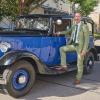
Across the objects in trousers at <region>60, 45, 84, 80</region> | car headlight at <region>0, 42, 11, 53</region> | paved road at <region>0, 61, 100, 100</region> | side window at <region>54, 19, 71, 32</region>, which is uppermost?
side window at <region>54, 19, 71, 32</region>

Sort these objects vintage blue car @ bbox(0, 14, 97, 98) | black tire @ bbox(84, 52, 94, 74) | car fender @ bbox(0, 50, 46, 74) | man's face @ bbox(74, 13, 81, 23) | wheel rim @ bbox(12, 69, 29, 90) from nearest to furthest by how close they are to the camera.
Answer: car fender @ bbox(0, 50, 46, 74), vintage blue car @ bbox(0, 14, 97, 98), wheel rim @ bbox(12, 69, 29, 90), man's face @ bbox(74, 13, 81, 23), black tire @ bbox(84, 52, 94, 74)

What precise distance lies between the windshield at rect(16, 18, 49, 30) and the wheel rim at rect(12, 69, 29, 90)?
64.1 inches

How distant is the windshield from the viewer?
328 inches

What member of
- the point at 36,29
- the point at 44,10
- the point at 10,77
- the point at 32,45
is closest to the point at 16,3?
the point at 36,29

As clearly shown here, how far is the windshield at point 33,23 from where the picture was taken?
27.4ft

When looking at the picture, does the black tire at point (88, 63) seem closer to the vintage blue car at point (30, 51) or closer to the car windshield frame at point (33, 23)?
the vintage blue car at point (30, 51)

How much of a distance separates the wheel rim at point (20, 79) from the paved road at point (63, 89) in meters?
0.27

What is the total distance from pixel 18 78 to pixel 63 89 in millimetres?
1349

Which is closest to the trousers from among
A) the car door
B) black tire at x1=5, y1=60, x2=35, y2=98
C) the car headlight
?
the car door

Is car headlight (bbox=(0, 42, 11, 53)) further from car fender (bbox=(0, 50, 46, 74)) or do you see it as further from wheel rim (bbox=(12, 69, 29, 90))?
wheel rim (bbox=(12, 69, 29, 90))

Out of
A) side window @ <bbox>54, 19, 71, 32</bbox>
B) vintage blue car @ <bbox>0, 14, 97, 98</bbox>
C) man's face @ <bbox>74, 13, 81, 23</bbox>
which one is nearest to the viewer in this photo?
vintage blue car @ <bbox>0, 14, 97, 98</bbox>

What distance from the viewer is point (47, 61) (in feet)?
26.3

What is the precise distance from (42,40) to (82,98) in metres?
1.72

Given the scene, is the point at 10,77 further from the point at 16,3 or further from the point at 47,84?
the point at 16,3
